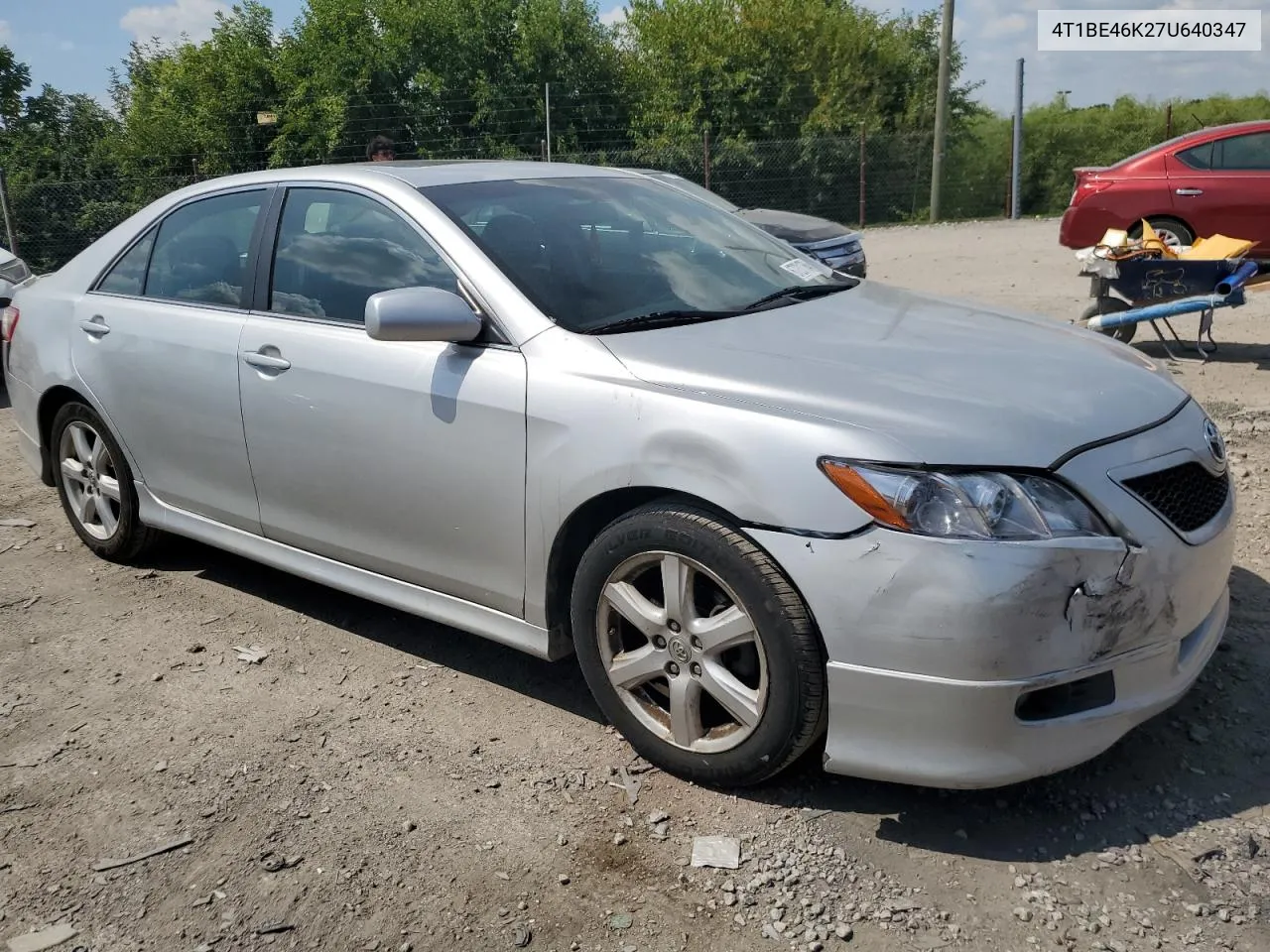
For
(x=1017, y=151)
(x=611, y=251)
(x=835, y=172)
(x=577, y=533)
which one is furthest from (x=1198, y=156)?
(x=835, y=172)

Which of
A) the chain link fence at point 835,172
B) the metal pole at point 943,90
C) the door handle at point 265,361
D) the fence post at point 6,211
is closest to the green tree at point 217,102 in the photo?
the chain link fence at point 835,172

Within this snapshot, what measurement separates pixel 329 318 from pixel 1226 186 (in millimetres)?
10094

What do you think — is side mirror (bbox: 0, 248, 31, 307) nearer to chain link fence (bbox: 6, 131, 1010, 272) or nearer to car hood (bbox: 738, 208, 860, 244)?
car hood (bbox: 738, 208, 860, 244)

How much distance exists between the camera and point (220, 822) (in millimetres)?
2992

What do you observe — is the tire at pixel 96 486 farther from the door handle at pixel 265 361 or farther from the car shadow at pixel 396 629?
the door handle at pixel 265 361

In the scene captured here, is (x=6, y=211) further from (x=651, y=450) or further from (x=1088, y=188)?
(x=651, y=450)

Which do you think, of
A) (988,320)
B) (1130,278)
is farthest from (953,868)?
(1130,278)

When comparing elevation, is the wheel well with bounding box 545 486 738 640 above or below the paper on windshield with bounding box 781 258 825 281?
below

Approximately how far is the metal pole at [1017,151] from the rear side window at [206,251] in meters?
20.6

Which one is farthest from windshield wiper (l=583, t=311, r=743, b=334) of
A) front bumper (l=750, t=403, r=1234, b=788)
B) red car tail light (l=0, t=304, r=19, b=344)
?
red car tail light (l=0, t=304, r=19, b=344)

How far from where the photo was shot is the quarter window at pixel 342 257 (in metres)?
3.54

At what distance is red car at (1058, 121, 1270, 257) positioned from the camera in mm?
10875

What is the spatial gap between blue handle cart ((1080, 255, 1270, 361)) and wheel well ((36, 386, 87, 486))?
608 centimetres

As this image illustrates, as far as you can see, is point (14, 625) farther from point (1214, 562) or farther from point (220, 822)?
point (1214, 562)
